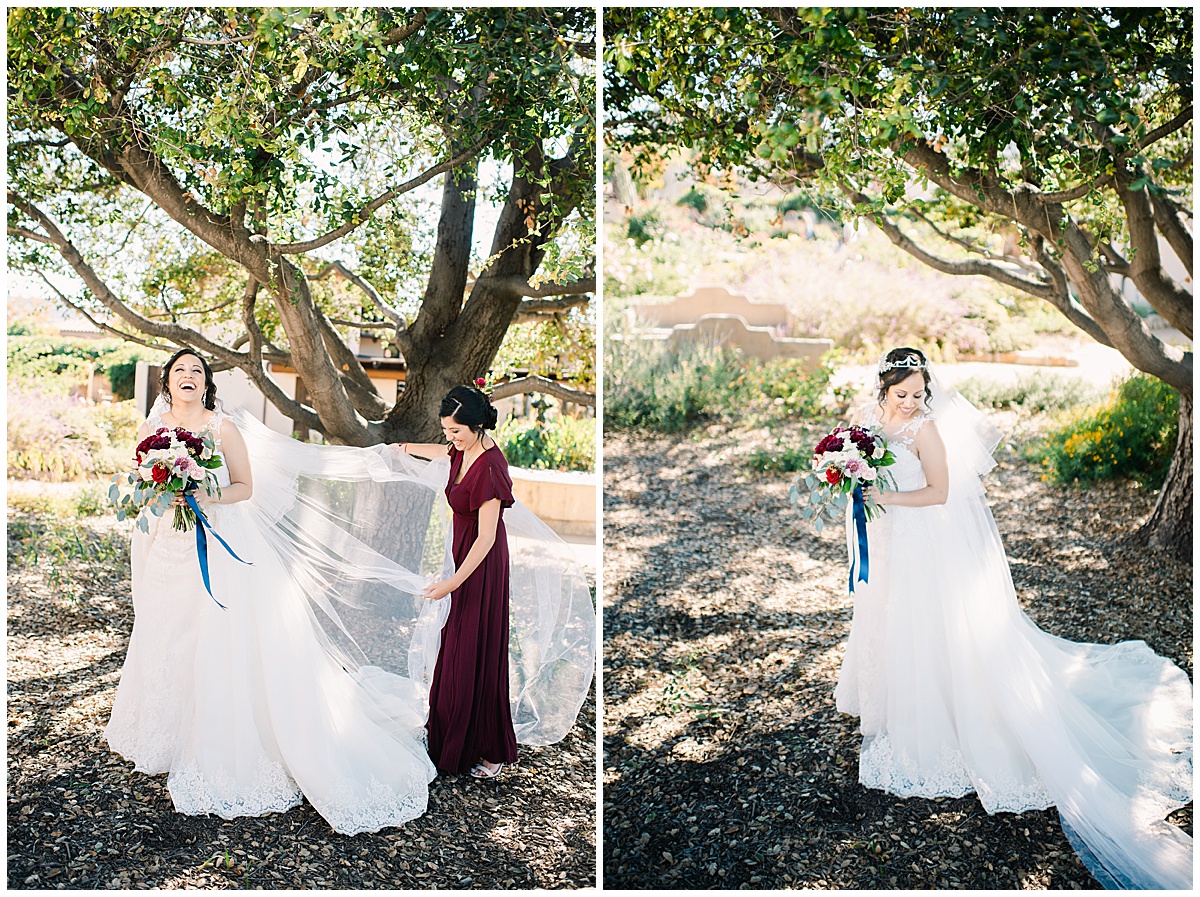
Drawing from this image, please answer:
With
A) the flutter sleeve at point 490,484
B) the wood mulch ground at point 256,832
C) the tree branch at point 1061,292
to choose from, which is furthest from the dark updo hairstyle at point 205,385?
the tree branch at point 1061,292

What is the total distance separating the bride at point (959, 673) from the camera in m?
3.52

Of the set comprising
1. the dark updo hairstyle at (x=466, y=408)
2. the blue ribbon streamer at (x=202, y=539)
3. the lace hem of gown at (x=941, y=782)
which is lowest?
the lace hem of gown at (x=941, y=782)

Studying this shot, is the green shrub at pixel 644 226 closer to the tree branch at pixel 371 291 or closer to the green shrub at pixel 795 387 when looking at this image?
the green shrub at pixel 795 387

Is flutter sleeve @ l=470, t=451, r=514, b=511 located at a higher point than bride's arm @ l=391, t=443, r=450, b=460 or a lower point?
lower

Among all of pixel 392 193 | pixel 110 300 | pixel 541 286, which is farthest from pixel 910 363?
pixel 110 300

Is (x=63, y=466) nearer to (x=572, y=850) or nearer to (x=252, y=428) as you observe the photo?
(x=252, y=428)

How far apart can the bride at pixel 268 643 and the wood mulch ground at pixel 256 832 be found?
0.10 metres

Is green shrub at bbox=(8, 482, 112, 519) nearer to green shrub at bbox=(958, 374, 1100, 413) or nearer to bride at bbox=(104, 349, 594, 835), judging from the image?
bride at bbox=(104, 349, 594, 835)

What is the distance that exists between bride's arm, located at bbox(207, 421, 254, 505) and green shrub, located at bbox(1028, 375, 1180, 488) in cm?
680

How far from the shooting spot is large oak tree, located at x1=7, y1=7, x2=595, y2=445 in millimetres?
3699

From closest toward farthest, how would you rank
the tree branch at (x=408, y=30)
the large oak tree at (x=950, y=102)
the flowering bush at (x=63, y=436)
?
the large oak tree at (x=950, y=102)
the tree branch at (x=408, y=30)
the flowering bush at (x=63, y=436)

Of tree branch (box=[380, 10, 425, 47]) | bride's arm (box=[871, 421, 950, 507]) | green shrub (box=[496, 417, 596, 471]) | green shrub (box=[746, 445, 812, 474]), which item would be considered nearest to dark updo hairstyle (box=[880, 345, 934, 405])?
bride's arm (box=[871, 421, 950, 507])

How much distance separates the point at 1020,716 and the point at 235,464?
324cm

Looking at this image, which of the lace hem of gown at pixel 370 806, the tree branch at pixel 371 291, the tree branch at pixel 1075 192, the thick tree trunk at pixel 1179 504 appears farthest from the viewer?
the thick tree trunk at pixel 1179 504
